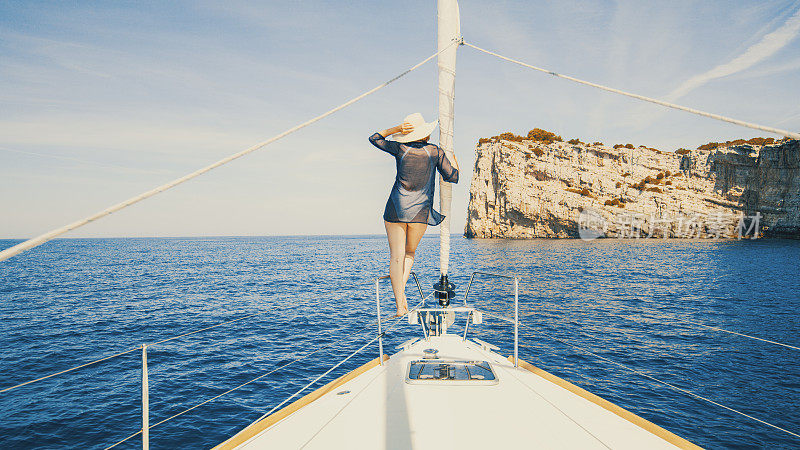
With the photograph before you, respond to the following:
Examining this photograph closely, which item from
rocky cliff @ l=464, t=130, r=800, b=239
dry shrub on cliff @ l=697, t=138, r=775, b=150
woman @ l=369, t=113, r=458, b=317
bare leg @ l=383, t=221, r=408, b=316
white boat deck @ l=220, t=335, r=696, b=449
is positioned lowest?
white boat deck @ l=220, t=335, r=696, b=449

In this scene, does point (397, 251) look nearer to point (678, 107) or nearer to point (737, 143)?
point (678, 107)

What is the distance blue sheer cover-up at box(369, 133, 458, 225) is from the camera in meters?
3.84

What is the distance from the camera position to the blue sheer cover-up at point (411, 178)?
384 centimetres

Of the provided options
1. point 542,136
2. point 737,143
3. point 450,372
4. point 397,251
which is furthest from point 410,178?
point 737,143

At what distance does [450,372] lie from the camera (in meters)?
4.22

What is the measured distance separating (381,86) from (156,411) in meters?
10.8

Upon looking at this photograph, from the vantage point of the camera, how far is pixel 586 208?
250 feet

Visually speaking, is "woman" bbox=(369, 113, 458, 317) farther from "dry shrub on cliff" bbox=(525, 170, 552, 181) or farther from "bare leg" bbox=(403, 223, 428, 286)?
"dry shrub on cliff" bbox=(525, 170, 552, 181)

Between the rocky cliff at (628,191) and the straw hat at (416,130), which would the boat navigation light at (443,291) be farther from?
the rocky cliff at (628,191)

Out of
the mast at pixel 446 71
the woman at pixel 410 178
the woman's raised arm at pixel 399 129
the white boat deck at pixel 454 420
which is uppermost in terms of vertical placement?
the mast at pixel 446 71

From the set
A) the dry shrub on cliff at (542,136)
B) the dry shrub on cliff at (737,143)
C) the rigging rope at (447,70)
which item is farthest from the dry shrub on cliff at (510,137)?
the rigging rope at (447,70)

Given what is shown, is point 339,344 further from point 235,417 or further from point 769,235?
point 769,235

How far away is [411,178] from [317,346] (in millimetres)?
13207

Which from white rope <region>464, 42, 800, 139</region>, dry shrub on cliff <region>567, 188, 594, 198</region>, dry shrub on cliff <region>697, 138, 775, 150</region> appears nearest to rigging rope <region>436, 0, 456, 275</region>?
white rope <region>464, 42, 800, 139</region>
